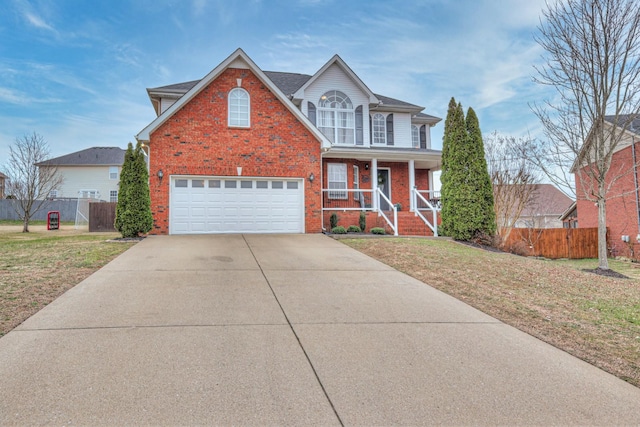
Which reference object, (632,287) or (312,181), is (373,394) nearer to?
(632,287)

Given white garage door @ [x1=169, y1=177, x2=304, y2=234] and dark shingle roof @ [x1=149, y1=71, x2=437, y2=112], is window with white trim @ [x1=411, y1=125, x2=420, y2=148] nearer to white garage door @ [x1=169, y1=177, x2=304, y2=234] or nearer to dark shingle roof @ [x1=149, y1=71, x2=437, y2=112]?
dark shingle roof @ [x1=149, y1=71, x2=437, y2=112]

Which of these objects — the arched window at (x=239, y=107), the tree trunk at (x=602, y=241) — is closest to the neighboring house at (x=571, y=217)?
the tree trunk at (x=602, y=241)

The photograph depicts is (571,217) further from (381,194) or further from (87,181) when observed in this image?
(87,181)

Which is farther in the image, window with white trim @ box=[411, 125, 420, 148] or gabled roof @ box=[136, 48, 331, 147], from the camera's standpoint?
window with white trim @ box=[411, 125, 420, 148]

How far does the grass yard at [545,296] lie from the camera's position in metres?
4.49

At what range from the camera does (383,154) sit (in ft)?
58.7

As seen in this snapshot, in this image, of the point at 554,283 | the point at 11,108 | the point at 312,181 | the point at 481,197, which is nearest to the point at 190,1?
the point at 312,181

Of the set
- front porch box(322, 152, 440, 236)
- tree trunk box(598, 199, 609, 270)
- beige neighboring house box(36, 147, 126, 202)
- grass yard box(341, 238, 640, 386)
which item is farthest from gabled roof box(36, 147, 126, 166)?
tree trunk box(598, 199, 609, 270)

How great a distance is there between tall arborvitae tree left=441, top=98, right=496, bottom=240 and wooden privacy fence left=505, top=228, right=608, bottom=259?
4.98 m

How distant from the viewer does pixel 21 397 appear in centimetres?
290

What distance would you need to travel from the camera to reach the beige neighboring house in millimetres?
39812

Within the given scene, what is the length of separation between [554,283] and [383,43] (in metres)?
14.7

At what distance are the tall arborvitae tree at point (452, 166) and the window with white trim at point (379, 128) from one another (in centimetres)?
604

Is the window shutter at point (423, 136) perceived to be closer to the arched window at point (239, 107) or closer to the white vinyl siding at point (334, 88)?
the white vinyl siding at point (334, 88)
